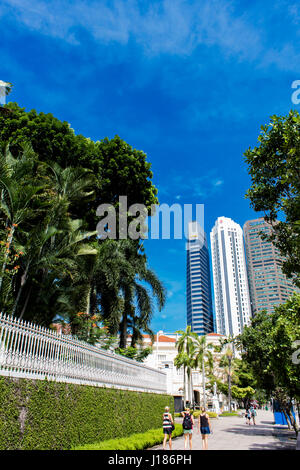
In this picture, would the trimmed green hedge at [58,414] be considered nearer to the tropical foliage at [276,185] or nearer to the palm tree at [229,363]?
the tropical foliage at [276,185]

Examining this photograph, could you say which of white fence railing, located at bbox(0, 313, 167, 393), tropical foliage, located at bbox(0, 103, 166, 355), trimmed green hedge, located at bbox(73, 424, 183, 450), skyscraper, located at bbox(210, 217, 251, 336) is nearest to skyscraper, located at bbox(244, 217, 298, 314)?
skyscraper, located at bbox(210, 217, 251, 336)

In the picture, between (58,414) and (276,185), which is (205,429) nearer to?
(58,414)

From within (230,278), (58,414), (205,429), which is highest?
(230,278)

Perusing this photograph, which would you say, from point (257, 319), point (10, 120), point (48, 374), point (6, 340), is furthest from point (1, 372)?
point (257, 319)

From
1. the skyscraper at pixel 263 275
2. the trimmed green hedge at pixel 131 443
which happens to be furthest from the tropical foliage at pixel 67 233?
the skyscraper at pixel 263 275

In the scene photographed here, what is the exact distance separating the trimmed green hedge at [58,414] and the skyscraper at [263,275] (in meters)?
149

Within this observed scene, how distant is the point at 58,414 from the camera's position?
26.2ft

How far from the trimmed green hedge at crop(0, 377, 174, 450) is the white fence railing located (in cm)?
25

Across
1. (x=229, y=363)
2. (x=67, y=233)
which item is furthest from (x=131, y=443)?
(x=229, y=363)

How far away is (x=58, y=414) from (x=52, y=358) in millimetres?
1243

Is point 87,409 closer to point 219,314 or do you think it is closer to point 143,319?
point 143,319

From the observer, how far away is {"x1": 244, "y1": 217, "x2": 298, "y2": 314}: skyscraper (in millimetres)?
154750

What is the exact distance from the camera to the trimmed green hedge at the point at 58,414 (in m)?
6.35

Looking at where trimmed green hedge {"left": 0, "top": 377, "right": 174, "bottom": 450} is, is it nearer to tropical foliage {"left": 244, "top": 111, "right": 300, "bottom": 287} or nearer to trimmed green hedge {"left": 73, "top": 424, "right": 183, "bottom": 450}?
trimmed green hedge {"left": 73, "top": 424, "right": 183, "bottom": 450}
